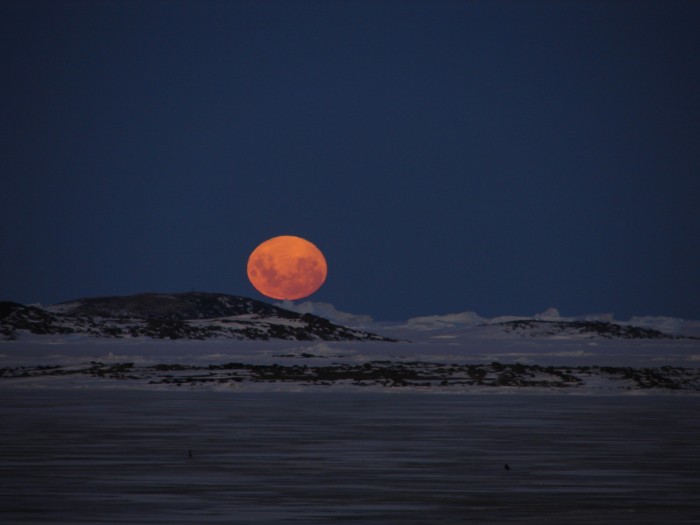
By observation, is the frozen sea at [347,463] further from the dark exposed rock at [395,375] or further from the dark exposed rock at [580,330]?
the dark exposed rock at [580,330]

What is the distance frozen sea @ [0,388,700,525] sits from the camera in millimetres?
17188

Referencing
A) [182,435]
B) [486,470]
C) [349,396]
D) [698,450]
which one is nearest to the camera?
[486,470]

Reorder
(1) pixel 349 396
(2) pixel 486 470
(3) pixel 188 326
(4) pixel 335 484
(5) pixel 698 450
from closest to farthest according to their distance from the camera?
1. (4) pixel 335 484
2. (2) pixel 486 470
3. (5) pixel 698 450
4. (1) pixel 349 396
5. (3) pixel 188 326

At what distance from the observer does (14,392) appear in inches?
1786

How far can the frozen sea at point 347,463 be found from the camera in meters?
Result: 17.2

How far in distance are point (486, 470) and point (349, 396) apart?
23.0 meters

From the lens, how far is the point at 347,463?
22969 millimetres

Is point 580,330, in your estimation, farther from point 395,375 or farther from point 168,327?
point 395,375

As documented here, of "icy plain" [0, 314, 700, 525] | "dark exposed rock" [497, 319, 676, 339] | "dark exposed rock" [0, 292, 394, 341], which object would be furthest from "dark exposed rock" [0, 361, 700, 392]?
"dark exposed rock" [497, 319, 676, 339]

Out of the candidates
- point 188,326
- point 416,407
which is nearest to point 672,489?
point 416,407

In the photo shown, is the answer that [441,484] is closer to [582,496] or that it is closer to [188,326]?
[582,496]

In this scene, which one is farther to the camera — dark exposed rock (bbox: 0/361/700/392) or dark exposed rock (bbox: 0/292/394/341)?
dark exposed rock (bbox: 0/292/394/341)

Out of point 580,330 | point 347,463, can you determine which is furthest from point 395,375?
point 580,330

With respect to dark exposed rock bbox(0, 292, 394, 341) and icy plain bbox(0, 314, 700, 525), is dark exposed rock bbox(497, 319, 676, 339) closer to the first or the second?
dark exposed rock bbox(0, 292, 394, 341)
